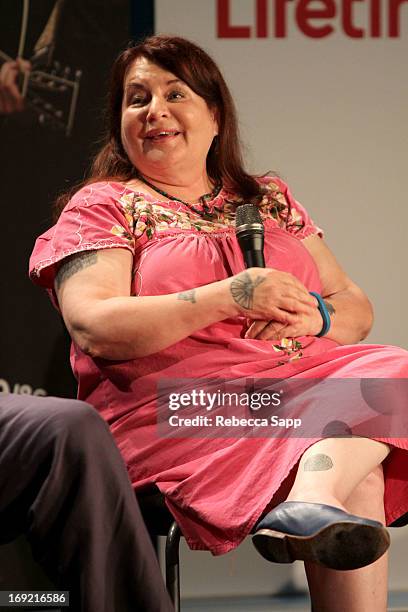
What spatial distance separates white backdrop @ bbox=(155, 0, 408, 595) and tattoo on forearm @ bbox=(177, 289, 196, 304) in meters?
0.65

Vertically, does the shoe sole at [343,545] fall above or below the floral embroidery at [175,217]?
below

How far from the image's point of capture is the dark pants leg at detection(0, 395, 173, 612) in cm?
108

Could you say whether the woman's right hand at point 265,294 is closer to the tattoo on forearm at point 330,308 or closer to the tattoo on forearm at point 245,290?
the tattoo on forearm at point 245,290

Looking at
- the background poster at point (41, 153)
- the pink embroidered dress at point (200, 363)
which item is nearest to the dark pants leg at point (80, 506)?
the pink embroidered dress at point (200, 363)

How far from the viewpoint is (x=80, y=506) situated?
3.53 ft

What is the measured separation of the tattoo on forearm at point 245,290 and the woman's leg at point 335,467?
0.26m

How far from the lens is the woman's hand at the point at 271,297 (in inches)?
61.6

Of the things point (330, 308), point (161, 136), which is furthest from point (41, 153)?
point (330, 308)

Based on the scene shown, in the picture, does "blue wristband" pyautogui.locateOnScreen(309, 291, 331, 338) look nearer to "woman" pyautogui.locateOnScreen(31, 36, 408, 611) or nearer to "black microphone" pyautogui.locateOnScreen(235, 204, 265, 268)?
"woman" pyautogui.locateOnScreen(31, 36, 408, 611)

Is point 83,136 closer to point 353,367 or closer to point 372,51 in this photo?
point 372,51

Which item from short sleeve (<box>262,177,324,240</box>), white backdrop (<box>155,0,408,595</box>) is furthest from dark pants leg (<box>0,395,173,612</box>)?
white backdrop (<box>155,0,408,595</box>)

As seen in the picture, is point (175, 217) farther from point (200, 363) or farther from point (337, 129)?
point (337, 129)

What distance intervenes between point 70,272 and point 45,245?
11cm

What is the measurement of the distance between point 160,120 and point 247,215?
262 millimetres
